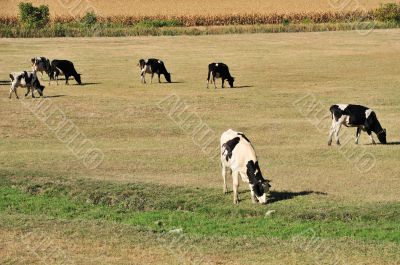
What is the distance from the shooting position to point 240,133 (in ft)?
71.2

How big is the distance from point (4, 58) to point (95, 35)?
22627 millimetres

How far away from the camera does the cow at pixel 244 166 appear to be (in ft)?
65.9

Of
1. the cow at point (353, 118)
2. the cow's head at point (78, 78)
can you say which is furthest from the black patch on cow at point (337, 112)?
the cow's head at point (78, 78)

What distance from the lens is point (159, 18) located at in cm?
9919

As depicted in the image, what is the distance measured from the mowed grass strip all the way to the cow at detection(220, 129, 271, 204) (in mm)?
328

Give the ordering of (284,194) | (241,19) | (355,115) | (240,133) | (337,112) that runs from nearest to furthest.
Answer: (284,194), (240,133), (355,115), (337,112), (241,19)

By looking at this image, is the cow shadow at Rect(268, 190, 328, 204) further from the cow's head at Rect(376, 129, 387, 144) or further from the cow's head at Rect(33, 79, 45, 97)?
the cow's head at Rect(33, 79, 45, 97)

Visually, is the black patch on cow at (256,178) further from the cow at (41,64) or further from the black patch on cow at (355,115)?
the cow at (41,64)

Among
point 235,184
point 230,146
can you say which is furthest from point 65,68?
point 235,184

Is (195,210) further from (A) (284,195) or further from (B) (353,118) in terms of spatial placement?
(B) (353,118)

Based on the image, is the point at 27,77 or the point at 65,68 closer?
the point at 27,77

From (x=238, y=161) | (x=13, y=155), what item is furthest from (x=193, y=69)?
(x=238, y=161)

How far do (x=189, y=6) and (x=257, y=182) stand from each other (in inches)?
3678

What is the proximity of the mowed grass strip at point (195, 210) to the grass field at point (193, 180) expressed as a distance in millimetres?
43
